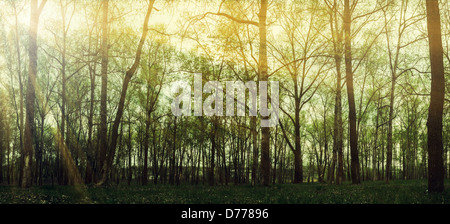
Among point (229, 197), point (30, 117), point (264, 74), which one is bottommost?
point (229, 197)

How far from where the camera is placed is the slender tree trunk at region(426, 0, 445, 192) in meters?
12.9

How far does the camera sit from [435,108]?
1312 centimetres

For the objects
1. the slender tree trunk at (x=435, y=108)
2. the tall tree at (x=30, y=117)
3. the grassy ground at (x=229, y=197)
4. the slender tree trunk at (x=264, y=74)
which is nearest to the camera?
the grassy ground at (x=229, y=197)

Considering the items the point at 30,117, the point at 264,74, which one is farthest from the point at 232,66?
the point at 30,117

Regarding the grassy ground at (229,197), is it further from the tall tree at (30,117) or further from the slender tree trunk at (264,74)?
the slender tree trunk at (264,74)

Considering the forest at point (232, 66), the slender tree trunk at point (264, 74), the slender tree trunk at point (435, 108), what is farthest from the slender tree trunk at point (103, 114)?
the slender tree trunk at point (435, 108)

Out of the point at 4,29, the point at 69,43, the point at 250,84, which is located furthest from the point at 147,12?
the point at 4,29

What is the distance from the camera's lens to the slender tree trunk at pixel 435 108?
12.9 meters

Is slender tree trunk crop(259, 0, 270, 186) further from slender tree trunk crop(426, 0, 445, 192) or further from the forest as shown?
slender tree trunk crop(426, 0, 445, 192)

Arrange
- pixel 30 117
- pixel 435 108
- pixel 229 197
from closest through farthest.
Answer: pixel 229 197 → pixel 435 108 → pixel 30 117

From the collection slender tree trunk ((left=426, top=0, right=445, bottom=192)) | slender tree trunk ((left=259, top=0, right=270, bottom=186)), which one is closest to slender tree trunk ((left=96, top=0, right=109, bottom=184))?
slender tree trunk ((left=259, top=0, right=270, bottom=186))

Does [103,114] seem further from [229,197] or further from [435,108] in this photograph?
[435,108]

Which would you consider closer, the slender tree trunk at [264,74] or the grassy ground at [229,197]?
the grassy ground at [229,197]

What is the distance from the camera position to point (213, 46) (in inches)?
743
